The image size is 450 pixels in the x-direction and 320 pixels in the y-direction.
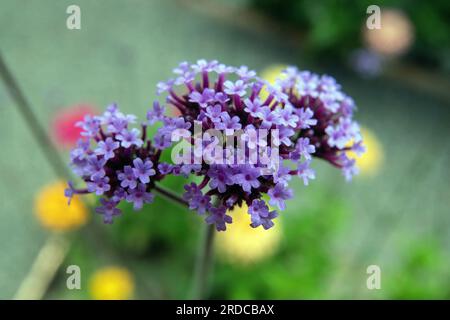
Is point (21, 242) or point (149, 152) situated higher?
point (149, 152)

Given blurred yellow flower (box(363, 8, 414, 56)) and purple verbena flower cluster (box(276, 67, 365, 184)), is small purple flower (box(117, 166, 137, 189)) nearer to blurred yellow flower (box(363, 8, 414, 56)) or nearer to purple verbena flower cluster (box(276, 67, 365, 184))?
purple verbena flower cluster (box(276, 67, 365, 184))

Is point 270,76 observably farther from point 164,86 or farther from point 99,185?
point 99,185

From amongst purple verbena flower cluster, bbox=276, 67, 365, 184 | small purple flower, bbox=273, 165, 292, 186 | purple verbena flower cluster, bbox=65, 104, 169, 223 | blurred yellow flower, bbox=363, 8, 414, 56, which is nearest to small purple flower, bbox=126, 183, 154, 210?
purple verbena flower cluster, bbox=65, 104, 169, 223

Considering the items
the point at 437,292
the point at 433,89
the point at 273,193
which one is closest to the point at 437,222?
the point at 437,292

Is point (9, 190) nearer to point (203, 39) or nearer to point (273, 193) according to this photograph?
point (203, 39)

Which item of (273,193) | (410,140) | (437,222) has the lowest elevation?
(437,222)

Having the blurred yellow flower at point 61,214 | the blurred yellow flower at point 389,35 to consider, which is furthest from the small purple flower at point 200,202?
the blurred yellow flower at point 389,35
